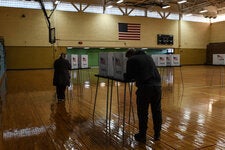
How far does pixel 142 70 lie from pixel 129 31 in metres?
23.9

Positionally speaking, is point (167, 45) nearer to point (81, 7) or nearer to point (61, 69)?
point (81, 7)

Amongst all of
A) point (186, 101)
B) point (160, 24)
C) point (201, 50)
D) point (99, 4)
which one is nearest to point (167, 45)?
point (160, 24)

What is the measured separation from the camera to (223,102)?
7.30m

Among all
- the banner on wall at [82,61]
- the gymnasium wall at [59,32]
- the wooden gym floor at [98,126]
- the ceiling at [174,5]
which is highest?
the ceiling at [174,5]

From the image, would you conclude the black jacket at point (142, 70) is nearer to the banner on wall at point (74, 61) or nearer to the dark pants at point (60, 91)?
the dark pants at point (60, 91)

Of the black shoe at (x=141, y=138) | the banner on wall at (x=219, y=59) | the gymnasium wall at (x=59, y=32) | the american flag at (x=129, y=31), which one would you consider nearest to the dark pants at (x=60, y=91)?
the black shoe at (x=141, y=138)

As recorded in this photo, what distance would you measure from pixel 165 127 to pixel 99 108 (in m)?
2.30

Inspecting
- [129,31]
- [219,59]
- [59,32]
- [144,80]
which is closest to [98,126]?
[144,80]

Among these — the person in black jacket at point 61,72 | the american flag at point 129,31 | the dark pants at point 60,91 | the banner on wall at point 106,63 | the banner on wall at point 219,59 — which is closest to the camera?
the banner on wall at point 106,63

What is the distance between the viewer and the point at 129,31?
88.9 feet

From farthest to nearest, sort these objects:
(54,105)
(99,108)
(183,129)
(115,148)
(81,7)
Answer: (81,7) → (54,105) → (99,108) → (183,129) → (115,148)

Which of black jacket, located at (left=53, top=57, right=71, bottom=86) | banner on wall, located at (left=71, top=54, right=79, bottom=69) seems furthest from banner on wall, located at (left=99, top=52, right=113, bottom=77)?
banner on wall, located at (left=71, top=54, right=79, bottom=69)

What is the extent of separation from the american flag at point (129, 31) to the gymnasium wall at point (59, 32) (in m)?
0.45

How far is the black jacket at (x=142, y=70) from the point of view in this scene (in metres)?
3.79
